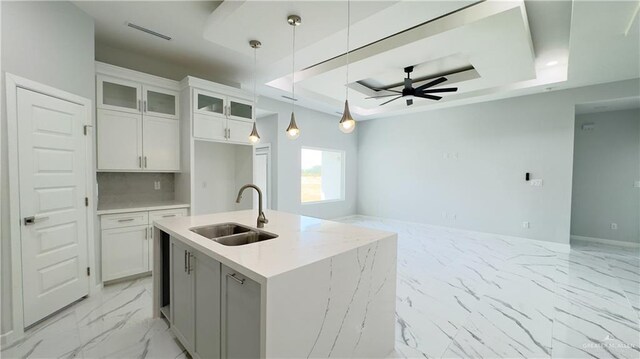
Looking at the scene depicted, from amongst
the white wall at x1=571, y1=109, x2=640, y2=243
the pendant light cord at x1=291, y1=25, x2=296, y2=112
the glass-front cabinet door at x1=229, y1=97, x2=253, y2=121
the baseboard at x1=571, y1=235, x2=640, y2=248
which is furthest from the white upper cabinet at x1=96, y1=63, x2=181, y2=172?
the baseboard at x1=571, y1=235, x2=640, y2=248

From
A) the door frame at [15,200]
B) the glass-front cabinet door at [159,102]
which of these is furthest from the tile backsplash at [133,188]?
the door frame at [15,200]

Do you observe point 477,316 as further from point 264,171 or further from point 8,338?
point 264,171

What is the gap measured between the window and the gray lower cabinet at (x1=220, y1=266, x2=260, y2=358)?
4712 millimetres

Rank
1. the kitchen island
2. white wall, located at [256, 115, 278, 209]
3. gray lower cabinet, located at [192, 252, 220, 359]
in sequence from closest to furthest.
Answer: the kitchen island → gray lower cabinet, located at [192, 252, 220, 359] → white wall, located at [256, 115, 278, 209]

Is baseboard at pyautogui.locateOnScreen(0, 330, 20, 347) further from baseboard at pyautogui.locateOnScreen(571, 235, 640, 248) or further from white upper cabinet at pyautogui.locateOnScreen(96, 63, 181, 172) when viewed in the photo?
baseboard at pyautogui.locateOnScreen(571, 235, 640, 248)

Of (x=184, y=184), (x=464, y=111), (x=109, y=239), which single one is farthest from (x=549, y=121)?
(x=109, y=239)

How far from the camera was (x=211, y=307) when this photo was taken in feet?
5.23

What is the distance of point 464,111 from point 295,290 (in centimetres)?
591

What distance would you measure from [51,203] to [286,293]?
2460 millimetres

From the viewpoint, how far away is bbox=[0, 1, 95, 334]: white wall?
1949 mm

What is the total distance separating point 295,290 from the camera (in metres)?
1.26

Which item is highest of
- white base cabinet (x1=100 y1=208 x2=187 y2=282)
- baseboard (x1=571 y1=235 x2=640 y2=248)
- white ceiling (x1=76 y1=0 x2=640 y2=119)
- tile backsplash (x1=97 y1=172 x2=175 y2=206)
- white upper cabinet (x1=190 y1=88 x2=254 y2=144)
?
white ceiling (x1=76 y1=0 x2=640 y2=119)

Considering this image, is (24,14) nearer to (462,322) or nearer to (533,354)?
(462,322)

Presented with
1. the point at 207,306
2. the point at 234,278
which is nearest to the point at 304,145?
the point at 207,306
